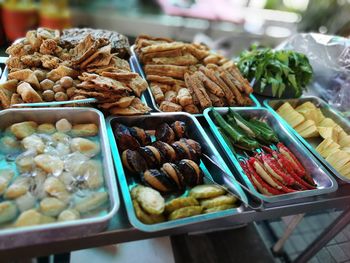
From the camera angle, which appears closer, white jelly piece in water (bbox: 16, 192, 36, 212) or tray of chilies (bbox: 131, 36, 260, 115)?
white jelly piece in water (bbox: 16, 192, 36, 212)

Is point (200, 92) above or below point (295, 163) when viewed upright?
above

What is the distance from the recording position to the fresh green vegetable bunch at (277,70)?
2309 millimetres

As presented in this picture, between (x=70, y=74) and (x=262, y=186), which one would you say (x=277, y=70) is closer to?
(x=262, y=186)

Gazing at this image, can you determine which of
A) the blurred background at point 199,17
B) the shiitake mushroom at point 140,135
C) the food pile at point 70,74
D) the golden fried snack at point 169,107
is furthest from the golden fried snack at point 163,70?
the blurred background at point 199,17

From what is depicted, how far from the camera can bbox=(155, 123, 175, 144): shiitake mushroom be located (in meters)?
1.66

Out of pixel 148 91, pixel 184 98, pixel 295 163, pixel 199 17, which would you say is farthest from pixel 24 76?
pixel 199 17

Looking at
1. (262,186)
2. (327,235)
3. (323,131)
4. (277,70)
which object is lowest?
(327,235)

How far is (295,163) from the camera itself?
172cm

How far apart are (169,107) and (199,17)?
3.19 m

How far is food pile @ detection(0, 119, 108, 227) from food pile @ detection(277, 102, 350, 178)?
144 cm

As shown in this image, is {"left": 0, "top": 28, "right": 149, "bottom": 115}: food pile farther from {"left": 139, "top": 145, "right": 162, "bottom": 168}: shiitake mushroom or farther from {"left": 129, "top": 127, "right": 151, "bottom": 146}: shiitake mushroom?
{"left": 139, "top": 145, "right": 162, "bottom": 168}: shiitake mushroom

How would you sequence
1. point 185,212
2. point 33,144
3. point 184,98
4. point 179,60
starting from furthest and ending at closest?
point 179,60
point 184,98
point 33,144
point 185,212

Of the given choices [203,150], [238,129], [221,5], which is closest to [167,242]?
[203,150]

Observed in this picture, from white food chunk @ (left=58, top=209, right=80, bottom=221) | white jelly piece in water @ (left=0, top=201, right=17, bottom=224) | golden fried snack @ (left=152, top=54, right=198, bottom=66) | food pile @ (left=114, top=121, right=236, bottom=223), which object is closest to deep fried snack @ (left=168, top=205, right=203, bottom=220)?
food pile @ (left=114, top=121, right=236, bottom=223)
